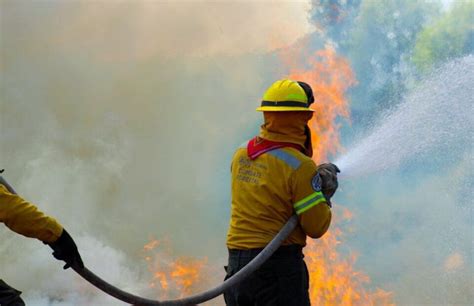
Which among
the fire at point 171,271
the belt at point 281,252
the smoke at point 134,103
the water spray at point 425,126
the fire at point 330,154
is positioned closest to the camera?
the belt at point 281,252

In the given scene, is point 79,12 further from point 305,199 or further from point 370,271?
point 305,199

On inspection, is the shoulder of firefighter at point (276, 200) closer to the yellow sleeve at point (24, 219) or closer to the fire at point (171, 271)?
the yellow sleeve at point (24, 219)

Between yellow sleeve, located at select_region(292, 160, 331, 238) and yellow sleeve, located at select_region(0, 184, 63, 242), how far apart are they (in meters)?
1.41

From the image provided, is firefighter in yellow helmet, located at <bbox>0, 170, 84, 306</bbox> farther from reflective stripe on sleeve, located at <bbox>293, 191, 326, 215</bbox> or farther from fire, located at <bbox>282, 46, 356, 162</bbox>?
fire, located at <bbox>282, 46, 356, 162</bbox>

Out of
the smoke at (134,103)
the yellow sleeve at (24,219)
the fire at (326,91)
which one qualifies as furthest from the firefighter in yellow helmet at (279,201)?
the smoke at (134,103)

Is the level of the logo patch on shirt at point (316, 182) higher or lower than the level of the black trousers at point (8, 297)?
higher

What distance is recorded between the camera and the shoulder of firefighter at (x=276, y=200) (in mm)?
3904

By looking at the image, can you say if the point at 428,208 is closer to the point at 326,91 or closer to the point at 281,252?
the point at 326,91

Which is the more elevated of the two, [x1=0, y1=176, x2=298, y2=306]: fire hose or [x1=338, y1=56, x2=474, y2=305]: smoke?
[x1=338, y1=56, x2=474, y2=305]: smoke

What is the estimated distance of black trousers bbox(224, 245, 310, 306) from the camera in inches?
156

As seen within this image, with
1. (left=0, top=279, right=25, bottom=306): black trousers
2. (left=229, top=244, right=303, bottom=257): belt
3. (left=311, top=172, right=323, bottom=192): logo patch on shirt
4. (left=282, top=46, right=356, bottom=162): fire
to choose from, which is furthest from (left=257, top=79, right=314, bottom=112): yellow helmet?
(left=282, top=46, right=356, bottom=162): fire

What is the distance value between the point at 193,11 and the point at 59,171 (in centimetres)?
311

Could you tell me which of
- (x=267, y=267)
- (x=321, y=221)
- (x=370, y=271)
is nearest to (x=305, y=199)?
(x=321, y=221)

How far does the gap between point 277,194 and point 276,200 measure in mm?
45
